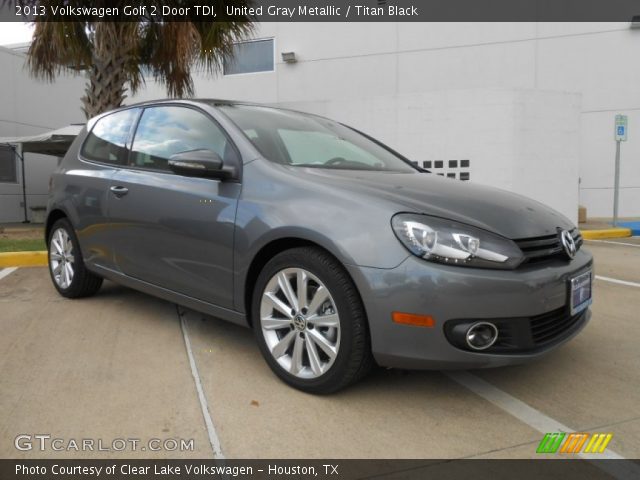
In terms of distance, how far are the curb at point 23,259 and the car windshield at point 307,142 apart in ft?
13.7

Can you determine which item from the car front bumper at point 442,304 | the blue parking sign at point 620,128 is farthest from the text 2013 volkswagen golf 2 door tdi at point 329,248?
the blue parking sign at point 620,128

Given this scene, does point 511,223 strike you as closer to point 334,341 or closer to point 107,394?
point 334,341

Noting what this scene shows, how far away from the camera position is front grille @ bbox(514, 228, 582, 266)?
2.41m

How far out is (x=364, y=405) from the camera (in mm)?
2504

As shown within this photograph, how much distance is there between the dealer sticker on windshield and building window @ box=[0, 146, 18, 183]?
14.3 metres

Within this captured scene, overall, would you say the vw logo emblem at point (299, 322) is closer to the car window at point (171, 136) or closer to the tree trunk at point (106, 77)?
the car window at point (171, 136)

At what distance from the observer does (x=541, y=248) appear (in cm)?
251

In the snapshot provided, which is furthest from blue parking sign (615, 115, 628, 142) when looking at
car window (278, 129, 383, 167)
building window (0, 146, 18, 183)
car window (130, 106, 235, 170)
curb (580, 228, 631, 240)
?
building window (0, 146, 18, 183)

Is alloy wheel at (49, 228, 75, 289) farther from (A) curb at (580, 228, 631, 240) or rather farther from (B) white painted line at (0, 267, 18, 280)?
(A) curb at (580, 228, 631, 240)

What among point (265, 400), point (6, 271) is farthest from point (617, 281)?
point (6, 271)

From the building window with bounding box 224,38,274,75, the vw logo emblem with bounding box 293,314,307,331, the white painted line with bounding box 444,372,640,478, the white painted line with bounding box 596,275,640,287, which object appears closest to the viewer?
the white painted line with bounding box 444,372,640,478

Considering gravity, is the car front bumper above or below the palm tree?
below

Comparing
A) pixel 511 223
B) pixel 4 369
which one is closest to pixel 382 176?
pixel 511 223
